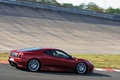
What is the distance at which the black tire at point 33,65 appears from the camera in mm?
14594

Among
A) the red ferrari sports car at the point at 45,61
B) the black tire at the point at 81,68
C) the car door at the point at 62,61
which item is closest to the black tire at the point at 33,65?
the red ferrari sports car at the point at 45,61

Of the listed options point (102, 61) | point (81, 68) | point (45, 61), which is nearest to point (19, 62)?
point (45, 61)

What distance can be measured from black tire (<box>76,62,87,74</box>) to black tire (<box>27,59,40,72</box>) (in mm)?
2030

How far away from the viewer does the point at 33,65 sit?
1469 centimetres

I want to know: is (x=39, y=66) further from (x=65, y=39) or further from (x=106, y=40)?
(x=106, y=40)

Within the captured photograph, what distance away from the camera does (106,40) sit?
45719 mm

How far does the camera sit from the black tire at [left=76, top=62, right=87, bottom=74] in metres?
15.9

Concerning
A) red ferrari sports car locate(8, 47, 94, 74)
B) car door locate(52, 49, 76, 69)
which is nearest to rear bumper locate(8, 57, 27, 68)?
red ferrari sports car locate(8, 47, 94, 74)

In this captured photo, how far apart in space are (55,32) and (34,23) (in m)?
3.59

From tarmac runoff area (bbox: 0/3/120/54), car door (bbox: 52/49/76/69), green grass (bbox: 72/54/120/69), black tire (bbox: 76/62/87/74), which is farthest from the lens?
tarmac runoff area (bbox: 0/3/120/54)

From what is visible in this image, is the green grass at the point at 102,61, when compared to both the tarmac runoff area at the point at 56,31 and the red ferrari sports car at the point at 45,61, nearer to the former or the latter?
the red ferrari sports car at the point at 45,61

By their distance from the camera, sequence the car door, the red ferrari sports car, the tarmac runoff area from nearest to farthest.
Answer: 1. the red ferrari sports car
2. the car door
3. the tarmac runoff area

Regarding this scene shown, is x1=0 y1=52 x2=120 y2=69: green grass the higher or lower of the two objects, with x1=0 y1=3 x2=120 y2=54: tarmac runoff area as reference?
lower

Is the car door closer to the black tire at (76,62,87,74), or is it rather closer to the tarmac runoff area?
the black tire at (76,62,87,74)
